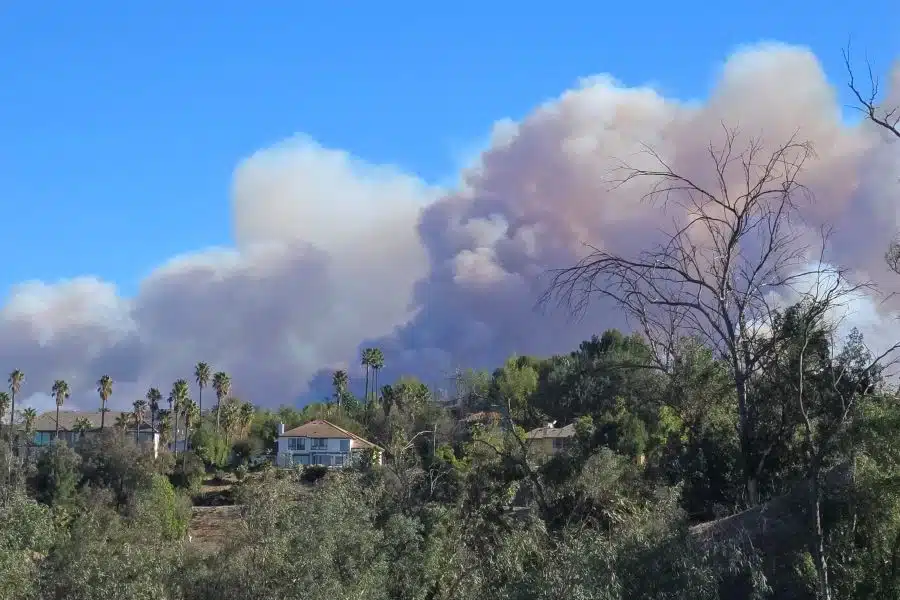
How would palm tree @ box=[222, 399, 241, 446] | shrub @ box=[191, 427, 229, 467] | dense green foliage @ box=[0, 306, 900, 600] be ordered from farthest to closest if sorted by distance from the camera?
palm tree @ box=[222, 399, 241, 446]
shrub @ box=[191, 427, 229, 467]
dense green foliage @ box=[0, 306, 900, 600]

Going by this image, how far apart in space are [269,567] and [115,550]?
4353 millimetres

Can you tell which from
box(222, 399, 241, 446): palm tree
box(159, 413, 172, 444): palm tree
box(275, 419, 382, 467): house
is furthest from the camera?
box(222, 399, 241, 446): palm tree

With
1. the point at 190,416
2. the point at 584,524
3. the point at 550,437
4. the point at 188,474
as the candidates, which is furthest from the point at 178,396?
the point at 584,524

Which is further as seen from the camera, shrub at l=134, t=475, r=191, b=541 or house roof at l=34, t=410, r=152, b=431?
house roof at l=34, t=410, r=152, b=431

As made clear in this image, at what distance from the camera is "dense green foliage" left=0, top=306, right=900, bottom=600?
16.0m

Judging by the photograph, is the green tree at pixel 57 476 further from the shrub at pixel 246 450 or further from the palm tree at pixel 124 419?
the palm tree at pixel 124 419

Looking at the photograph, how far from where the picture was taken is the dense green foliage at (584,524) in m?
16.0

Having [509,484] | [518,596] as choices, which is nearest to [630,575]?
[518,596]

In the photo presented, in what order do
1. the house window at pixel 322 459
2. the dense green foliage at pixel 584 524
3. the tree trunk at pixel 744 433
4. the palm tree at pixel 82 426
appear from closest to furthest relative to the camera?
the tree trunk at pixel 744 433 → the dense green foliage at pixel 584 524 → the house window at pixel 322 459 → the palm tree at pixel 82 426

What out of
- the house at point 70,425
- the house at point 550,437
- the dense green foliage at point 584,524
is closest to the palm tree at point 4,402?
the house at point 70,425

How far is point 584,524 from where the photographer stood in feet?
67.0

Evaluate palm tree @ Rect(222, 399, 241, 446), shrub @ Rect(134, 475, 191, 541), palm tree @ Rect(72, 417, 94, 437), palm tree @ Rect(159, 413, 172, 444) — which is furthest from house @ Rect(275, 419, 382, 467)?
shrub @ Rect(134, 475, 191, 541)

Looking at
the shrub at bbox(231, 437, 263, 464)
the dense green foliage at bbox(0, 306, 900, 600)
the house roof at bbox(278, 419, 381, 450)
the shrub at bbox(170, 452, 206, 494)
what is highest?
the house roof at bbox(278, 419, 381, 450)

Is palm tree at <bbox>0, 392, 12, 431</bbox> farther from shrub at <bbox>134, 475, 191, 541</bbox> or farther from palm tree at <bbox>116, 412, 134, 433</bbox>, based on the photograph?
shrub at <bbox>134, 475, 191, 541</bbox>
